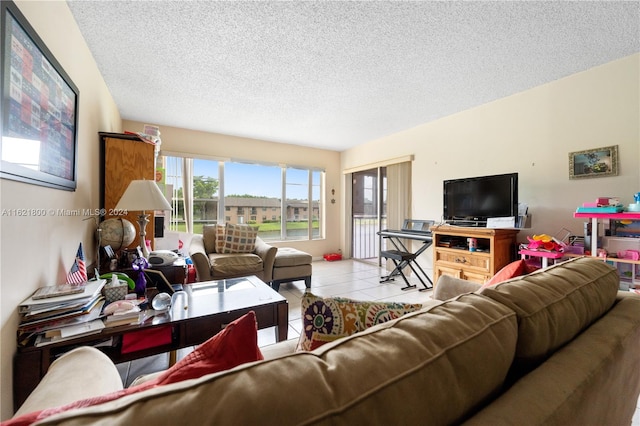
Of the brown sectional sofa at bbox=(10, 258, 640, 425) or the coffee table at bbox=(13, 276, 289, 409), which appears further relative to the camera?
the coffee table at bbox=(13, 276, 289, 409)

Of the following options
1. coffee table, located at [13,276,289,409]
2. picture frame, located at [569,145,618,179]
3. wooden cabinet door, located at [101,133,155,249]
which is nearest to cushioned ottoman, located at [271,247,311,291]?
coffee table, located at [13,276,289,409]

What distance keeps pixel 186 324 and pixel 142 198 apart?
1118 mm

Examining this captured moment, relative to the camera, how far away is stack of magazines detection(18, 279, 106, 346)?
1150 mm

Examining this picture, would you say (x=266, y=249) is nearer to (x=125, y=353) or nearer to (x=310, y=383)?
(x=125, y=353)

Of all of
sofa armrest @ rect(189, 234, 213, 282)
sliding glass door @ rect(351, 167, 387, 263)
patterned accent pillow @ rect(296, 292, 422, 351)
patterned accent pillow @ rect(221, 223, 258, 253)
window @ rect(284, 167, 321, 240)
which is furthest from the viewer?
sliding glass door @ rect(351, 167, 387, 263)

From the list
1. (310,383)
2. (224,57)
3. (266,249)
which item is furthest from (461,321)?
Answer: (266,249)

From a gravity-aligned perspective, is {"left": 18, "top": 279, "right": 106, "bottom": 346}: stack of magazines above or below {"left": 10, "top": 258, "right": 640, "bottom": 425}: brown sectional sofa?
below

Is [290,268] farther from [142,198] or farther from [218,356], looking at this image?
[218,356]

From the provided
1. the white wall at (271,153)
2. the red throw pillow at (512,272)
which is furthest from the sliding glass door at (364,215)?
the red throw pillow at (512,272)

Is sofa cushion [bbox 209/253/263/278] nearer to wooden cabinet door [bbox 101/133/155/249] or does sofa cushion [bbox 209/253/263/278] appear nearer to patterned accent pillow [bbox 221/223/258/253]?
patterned accent pillow [bbox 221/223/258/253]

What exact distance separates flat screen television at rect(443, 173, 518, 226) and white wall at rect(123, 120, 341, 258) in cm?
271

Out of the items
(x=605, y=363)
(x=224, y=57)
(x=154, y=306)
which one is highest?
(x=224, y=57)

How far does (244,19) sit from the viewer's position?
6.09 feet

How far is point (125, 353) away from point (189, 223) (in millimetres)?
3391
